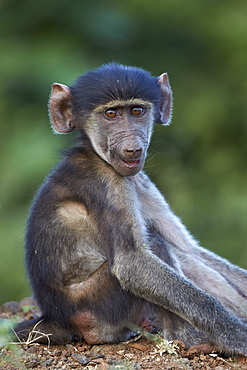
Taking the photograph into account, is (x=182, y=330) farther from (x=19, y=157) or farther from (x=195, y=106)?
(x=195, y=106)

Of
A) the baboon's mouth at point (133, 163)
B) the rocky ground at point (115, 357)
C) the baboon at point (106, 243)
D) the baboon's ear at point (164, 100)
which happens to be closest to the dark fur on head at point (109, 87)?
the baboon at point (106, 243)

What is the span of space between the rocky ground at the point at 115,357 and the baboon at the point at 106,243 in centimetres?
10

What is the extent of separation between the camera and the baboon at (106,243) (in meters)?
6.50

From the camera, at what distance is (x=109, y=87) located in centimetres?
688

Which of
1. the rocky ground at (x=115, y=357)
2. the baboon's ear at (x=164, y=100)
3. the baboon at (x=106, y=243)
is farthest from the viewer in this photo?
the baboon's ear at (x=164, y=100)

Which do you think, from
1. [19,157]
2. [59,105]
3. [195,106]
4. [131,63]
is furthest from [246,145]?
[59,105]

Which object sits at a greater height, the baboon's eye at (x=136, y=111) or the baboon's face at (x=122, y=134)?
the baboon's eye at (x=136, y=111)

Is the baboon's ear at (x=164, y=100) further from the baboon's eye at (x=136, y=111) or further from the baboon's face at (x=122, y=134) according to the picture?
the baboon's eye at (x=136, y=111)

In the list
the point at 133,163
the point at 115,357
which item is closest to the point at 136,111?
the point at 133,163

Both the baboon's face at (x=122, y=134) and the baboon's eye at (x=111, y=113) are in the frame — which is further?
the baboon's eye at (x=111, y=113)

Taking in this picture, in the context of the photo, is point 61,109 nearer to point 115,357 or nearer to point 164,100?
point 164,100

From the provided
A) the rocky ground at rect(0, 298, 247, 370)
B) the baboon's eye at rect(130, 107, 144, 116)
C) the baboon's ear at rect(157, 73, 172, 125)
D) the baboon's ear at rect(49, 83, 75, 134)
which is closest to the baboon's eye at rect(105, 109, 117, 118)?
the baboon's eye at rect(130, 107, 144, 116)

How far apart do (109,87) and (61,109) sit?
0.55m

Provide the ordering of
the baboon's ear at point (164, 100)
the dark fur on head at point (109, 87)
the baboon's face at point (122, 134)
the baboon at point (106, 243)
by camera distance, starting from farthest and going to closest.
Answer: the baboon's ear at point (164, 100) < the dark fur on head at point (109, 87) < the baboon's face at point (122, 134) < the baboon at point (106, 243)
